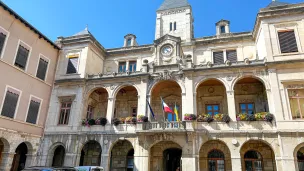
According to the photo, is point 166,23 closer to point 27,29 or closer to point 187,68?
point 187,68

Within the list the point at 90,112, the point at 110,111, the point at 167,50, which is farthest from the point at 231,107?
the point at 90,112

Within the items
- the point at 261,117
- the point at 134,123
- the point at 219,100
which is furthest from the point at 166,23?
the point at 261,117

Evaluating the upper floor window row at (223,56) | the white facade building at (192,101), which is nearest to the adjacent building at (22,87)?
the white facade building at (192,101)

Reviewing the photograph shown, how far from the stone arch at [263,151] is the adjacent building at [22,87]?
17854mm

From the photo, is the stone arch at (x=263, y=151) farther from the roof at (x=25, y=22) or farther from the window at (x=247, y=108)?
the roof at (x=25, y=22)

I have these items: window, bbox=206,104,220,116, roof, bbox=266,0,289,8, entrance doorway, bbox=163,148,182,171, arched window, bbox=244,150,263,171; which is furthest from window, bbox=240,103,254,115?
roof, bbox=266,0,289,8

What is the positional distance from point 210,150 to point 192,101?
4.35 meters

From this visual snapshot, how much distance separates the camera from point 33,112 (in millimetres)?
20547

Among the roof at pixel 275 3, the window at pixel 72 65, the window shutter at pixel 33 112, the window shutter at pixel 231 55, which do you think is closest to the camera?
the window shutter at pixel 33 112

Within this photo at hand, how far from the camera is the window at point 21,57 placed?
19422mm

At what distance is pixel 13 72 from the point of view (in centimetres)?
1880

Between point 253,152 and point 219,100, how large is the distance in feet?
16.9

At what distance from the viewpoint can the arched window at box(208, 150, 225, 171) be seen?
1859 centimetres

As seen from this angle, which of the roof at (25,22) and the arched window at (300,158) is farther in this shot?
the roof at (25,22)
